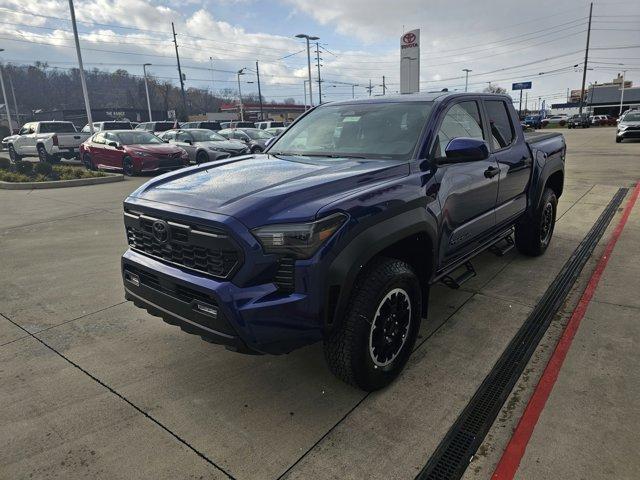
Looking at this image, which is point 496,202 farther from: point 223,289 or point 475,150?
point 223,289

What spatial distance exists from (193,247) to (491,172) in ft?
8.87

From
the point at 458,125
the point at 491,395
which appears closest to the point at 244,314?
the point at 491,395

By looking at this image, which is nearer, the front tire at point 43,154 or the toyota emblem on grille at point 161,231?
the toyota emblem on grille at point 161,231

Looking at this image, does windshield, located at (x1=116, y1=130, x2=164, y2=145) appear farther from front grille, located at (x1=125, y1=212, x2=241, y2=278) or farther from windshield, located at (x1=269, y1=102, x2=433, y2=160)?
front grille, located at (x1=125, y1=212, x2=241, y2=278)

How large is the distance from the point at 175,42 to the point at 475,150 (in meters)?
53.6

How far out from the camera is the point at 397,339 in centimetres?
296

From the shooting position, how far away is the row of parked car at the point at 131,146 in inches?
555

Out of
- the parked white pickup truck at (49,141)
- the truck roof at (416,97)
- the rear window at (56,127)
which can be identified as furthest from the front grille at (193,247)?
the rear window at (56,127)

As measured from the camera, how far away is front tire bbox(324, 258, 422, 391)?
2582 millimetres

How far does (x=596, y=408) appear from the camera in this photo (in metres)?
2.70

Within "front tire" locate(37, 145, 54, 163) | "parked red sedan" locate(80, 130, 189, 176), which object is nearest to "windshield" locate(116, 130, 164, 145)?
"parked red sedan" locate(80, 130, 189, 176)

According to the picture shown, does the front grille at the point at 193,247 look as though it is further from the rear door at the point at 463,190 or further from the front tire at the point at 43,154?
the front tire at the point at 43,154

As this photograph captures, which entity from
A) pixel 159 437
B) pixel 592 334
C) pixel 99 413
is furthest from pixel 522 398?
pixel 99 413

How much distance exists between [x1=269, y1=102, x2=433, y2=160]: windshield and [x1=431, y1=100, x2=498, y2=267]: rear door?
21 centimetres
